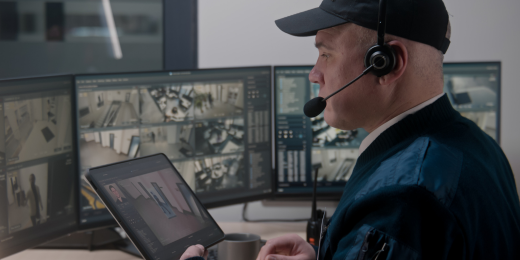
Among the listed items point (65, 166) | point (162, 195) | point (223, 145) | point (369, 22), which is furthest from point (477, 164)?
point (65, 166)

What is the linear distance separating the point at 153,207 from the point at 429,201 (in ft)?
1.94

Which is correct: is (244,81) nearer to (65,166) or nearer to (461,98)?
(65,166)

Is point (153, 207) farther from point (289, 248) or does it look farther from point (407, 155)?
point (407, 155)

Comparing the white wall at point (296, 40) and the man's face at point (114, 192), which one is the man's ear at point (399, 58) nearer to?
the man's face at point (114, 192)

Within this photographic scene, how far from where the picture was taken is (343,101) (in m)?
0.77

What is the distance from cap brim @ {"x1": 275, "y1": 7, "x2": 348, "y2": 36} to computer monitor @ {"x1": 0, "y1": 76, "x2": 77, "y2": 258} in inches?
24.9

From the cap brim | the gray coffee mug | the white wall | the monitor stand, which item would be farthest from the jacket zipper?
the white wall

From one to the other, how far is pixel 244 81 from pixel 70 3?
1.27 metres

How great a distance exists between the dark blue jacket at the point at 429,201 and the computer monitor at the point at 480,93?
0.82 m

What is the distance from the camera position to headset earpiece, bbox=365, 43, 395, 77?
2.21 feet

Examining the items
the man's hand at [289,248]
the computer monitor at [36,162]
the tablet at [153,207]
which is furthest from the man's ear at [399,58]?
the computer monitor at [36,162]

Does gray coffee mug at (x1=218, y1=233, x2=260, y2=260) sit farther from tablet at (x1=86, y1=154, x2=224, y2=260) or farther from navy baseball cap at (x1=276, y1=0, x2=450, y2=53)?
navy baseball cap at (x1=276, y1=0, x2=450, y2=53)

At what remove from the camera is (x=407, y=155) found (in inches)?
24.6

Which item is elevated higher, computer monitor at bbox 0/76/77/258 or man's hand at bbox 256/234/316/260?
computer monitor at bbox 0/76/77/258
